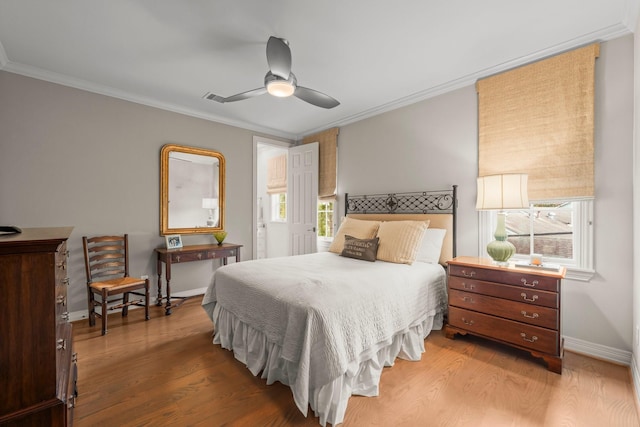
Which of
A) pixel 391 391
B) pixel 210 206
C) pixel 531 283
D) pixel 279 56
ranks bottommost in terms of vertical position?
pixel 391 391

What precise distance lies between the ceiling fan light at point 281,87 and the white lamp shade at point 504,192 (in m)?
1.84

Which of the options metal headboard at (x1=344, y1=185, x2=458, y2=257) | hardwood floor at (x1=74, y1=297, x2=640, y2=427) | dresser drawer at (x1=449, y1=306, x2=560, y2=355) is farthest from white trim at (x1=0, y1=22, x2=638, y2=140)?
hardwood floor at (x1=74, y1=297, x2=640, y2=427)

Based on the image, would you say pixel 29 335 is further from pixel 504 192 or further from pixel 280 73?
pixel 504 192

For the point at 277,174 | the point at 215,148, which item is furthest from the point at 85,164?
the point at 277,174

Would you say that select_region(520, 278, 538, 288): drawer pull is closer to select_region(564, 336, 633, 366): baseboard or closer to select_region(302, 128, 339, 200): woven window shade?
select_region(564, 336, 633, 366): baseboard

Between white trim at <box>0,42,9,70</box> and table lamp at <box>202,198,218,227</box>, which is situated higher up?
white trim at <box>0,42,9,70</box>

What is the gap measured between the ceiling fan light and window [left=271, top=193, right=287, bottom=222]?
396 centimetres

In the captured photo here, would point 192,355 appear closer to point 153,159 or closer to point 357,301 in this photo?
point 357,301

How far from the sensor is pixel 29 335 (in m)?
0.98

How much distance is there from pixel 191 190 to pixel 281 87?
240 cm

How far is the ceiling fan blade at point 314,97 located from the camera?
98.6 inches

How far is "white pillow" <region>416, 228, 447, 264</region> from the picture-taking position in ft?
9.78

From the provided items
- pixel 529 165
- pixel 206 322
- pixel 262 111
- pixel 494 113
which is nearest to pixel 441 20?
pixel 494 113

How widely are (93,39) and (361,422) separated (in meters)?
3.44
